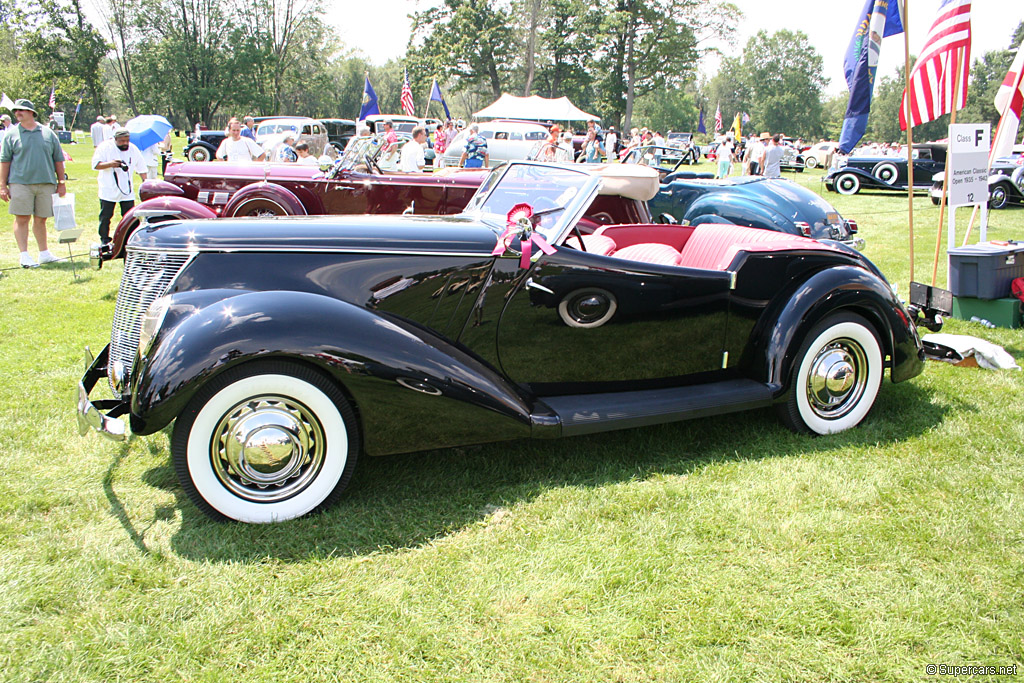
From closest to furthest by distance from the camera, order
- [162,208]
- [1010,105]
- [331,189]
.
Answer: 1. [162,208]
2. [1010,105]
3. [331,189]

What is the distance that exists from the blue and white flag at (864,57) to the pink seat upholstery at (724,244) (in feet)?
9.92

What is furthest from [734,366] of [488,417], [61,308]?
[61,308]

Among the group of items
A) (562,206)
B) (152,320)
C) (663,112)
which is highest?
(663,112)

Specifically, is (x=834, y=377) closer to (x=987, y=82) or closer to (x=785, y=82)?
(x=987, y=82)

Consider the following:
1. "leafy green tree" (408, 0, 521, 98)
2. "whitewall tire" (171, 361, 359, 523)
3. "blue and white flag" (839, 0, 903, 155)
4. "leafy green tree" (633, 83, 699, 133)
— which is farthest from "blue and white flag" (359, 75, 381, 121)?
"leafy green tree" (633, 83, 699, 133)

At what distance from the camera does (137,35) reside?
48.3 metres

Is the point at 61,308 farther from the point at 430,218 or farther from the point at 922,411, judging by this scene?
the point at 922,411

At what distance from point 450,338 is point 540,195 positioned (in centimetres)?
121

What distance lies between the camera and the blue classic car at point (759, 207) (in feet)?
27.9

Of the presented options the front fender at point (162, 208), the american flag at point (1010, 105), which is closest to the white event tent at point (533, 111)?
the american flag at point (1010, 105)

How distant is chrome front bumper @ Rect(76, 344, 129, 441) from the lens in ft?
8.99

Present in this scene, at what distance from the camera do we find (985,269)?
6148 mm

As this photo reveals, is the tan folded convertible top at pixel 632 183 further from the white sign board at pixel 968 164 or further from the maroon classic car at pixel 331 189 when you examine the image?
the white sign board at pixel 968 164

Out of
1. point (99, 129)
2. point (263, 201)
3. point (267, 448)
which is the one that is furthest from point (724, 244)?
point (99, 129)
